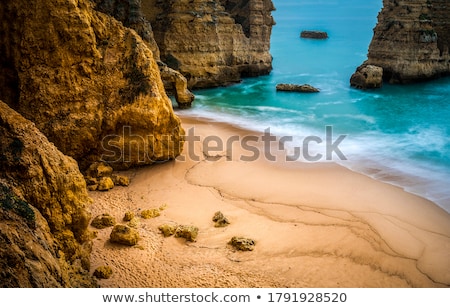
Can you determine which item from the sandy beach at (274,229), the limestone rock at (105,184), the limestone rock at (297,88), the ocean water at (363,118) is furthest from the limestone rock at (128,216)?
the limestone rock at (297,88)

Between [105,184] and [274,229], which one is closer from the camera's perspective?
[274,229]

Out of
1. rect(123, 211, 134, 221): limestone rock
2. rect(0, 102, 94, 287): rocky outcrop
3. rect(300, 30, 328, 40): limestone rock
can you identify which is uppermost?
rect(300, 30, 328, 40): limestone rock

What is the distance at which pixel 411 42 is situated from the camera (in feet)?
81.8

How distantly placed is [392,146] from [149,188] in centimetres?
971

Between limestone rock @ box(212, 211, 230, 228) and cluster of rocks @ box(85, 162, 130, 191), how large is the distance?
101 inches

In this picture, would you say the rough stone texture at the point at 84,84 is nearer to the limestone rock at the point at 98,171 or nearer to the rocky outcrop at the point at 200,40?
the limestone rock at the point at 98,171

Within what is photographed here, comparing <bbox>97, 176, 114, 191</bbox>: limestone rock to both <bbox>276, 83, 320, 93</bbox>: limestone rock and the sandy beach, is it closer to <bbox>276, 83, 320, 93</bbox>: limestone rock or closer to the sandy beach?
the sandy beach

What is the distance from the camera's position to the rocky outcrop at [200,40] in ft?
71.2

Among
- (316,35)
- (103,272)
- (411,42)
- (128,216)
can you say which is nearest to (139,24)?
(128,216)

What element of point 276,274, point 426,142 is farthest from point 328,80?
point 276,274

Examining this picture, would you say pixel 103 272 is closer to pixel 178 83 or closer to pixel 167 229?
pixel 167 229

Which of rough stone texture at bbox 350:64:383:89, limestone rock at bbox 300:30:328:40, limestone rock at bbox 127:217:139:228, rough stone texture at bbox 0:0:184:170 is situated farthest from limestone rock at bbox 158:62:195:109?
limestone rock at bbox 300:30:328:40

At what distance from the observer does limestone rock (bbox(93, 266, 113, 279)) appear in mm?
5527

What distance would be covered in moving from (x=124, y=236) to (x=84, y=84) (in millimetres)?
4485
